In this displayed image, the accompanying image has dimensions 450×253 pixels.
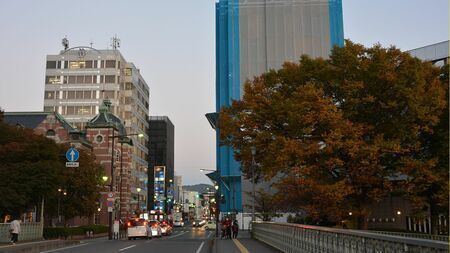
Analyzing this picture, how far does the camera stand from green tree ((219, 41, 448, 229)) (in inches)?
986

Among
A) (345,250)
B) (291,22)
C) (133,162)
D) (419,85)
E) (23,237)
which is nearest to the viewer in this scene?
(345,250)

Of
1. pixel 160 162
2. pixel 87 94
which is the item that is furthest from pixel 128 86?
pixel 160 162

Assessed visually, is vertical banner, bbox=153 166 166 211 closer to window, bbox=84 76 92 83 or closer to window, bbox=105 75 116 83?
window, bbox=105 75 116 83

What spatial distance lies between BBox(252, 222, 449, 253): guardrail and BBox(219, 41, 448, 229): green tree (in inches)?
238

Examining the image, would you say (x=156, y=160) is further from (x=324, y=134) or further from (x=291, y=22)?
(x=324, y=134)

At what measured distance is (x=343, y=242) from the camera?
10.1 metres

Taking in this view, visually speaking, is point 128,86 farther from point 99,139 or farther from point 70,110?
point 99,139

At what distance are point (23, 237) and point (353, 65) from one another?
25.2 m

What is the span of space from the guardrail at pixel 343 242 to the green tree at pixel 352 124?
6.05 meters

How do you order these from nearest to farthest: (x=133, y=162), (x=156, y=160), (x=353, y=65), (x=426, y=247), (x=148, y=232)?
1. (x=426, y=247)
2. (x=353, y=65)
3. (x=148, y=232)
4. (x=133, y=162)
5. (x=156, y=160)

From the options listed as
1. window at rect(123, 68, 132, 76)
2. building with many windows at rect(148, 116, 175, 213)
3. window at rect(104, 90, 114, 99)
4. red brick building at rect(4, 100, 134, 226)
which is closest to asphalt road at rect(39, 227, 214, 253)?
red brick building at rect(4, 100, 134, 226)

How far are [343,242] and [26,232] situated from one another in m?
30.3

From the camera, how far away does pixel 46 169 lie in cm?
3550

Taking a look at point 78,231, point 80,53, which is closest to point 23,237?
point 78,231
